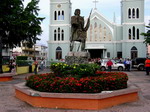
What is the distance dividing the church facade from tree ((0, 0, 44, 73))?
2398cm

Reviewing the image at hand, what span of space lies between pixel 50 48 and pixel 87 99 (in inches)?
1608

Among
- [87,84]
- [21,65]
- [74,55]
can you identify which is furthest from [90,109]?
[21,65]

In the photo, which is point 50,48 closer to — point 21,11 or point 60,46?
point 60,46

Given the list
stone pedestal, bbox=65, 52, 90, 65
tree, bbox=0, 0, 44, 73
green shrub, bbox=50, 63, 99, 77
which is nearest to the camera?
green shrub, bbox=50, 63, 99, 77

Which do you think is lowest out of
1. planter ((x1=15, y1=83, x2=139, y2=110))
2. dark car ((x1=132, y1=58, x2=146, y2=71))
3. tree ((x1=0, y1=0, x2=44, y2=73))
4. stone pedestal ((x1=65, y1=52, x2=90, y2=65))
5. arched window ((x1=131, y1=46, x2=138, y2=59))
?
planter ((x1=15, y1=83, x2=139, y2=110))

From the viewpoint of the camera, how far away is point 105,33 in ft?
149

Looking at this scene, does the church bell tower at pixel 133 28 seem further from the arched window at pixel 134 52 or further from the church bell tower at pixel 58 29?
the church bell tower at pixel 58 29

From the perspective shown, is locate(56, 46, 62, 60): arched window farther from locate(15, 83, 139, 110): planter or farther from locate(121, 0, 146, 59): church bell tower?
locate(15, 83, 139, 110): planter

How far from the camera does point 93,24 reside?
4597 cm

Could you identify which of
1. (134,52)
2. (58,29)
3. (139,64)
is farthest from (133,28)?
(139,64)

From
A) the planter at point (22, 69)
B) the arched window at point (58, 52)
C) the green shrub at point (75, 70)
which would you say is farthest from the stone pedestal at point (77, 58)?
the arched window at point (58, 52)

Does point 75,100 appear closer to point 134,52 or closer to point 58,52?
point 134,52

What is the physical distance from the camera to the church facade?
42875 mm

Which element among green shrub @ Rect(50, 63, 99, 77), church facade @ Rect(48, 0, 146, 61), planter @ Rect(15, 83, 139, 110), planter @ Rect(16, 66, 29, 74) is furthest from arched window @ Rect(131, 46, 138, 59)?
planter @ Rect(15, 83, 139, 110)
